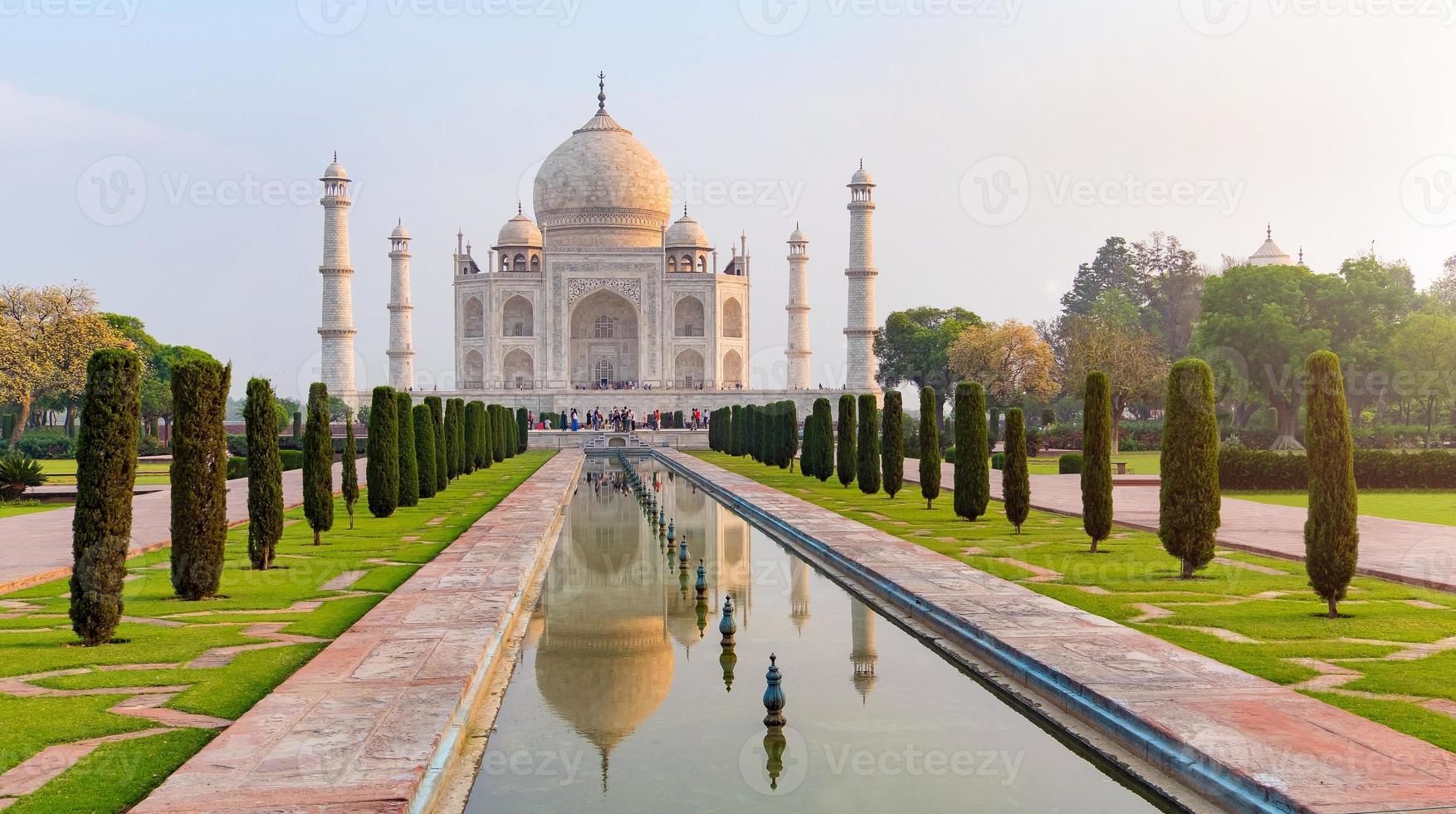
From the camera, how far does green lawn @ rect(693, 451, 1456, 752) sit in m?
5.96

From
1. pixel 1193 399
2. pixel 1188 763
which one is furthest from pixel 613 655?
pixel 1193 399

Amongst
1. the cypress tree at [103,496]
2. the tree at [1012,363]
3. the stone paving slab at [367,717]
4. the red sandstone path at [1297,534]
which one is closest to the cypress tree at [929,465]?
the red sandstone path at [1297,534]

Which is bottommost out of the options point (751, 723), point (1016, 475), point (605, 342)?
point (751, 723)

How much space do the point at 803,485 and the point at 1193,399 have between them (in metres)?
12.0

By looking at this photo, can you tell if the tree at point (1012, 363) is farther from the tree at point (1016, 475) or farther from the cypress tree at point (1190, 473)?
the cypress tree at point (1190, 473)

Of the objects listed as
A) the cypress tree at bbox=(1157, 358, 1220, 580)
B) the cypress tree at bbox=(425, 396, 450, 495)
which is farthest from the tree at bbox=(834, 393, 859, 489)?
the cypress tree at bbox=(1157, 358, 1220, 580)

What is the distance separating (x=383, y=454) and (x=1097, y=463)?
308 inches

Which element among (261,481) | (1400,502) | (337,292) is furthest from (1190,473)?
(337,292)

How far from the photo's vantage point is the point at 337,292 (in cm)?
4338

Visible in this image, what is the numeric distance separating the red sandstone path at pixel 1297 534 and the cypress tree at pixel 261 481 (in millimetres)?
7926

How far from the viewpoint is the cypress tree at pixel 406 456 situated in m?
15.6

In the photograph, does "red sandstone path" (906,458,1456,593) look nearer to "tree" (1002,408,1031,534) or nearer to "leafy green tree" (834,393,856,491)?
"tree" (1002,408,1031,534)

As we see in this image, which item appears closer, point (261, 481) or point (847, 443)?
point (261, 481)

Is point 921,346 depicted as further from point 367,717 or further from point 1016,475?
point 367,717
